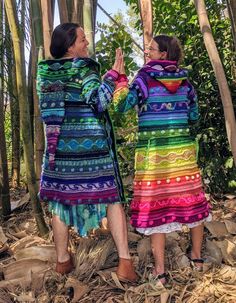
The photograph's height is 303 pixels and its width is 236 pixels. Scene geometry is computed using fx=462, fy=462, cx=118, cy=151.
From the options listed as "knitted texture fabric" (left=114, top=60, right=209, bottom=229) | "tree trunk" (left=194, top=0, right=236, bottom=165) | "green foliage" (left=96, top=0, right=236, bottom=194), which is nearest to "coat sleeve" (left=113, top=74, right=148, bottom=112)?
"knitted texture fabric" (left=114, top=60, right=209, bottom=229)

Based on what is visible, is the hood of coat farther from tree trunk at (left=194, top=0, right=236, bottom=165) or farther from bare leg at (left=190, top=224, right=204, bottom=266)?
bare leg at (left=190, top=224, right=204, bottom=266)

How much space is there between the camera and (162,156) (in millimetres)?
2213

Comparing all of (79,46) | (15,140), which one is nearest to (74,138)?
(79,46)

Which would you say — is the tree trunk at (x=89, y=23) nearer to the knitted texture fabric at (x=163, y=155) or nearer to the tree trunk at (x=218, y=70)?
the knitted texture fabric at (x=163, y=155)

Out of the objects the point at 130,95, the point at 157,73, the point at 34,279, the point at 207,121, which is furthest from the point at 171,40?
the point at 207,121

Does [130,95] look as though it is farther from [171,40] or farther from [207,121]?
[207,121]

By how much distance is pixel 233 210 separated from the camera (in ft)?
10.8

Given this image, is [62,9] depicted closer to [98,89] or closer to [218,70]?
[98,89]

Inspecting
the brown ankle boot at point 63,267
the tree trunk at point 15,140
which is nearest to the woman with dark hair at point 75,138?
the brown ankle boot at point 63,267

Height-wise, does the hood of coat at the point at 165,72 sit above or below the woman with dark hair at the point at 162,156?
above

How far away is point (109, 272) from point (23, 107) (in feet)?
3.54

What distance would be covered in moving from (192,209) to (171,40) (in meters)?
0.82

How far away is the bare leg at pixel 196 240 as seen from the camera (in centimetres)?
229

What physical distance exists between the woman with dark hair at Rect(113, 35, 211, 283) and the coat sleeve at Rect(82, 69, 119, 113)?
0.13 m
